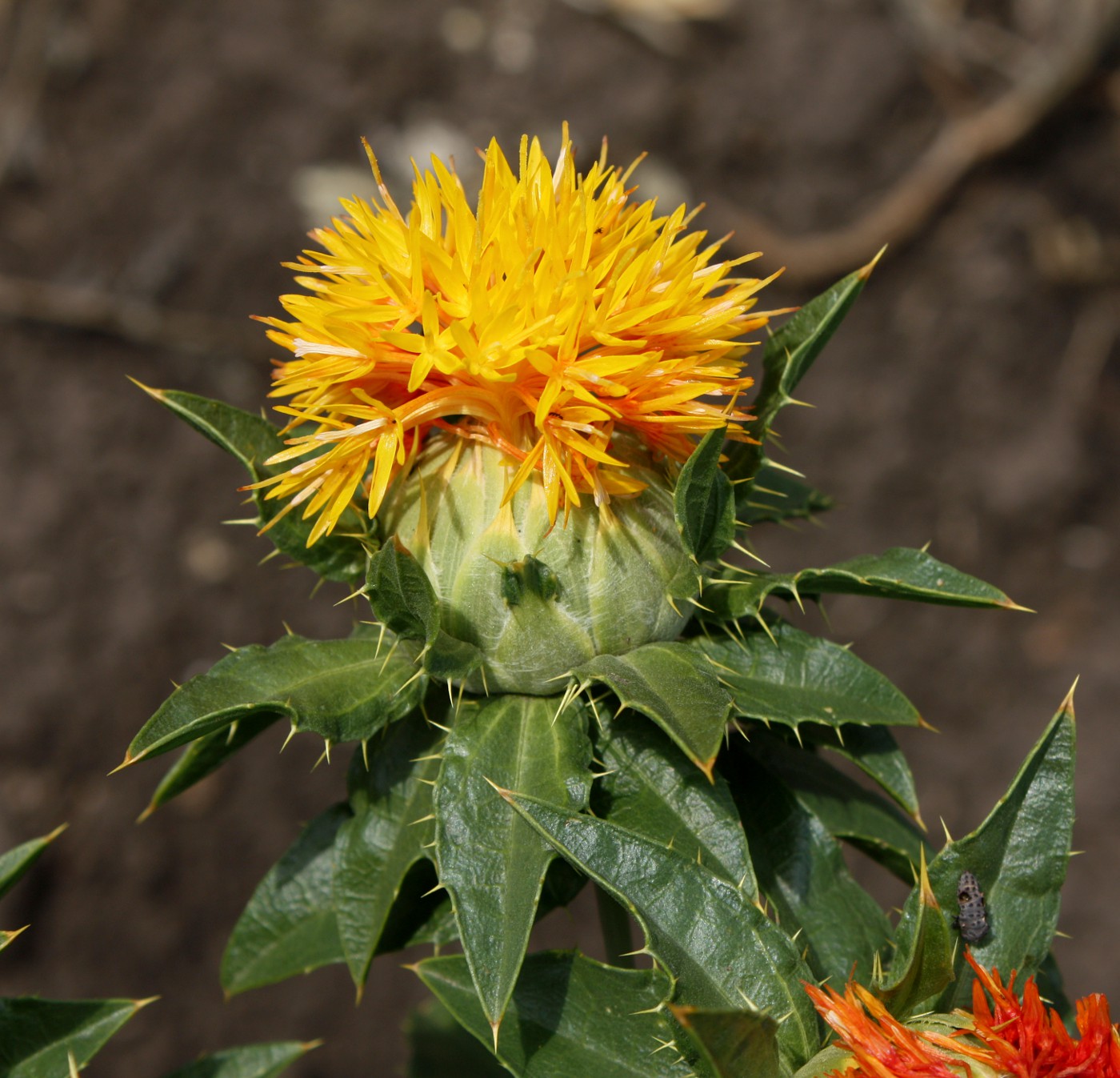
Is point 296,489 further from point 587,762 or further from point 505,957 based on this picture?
point 505,957

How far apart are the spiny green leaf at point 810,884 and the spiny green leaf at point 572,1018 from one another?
9.9 inches

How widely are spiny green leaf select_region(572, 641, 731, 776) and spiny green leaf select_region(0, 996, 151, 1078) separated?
685 millimetres

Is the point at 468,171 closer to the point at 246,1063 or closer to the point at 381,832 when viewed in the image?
the point at 381,832

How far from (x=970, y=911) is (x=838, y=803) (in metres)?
0.28

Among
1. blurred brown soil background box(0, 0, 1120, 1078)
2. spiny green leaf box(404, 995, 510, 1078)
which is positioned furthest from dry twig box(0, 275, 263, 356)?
spiny green leaf box(404, 995, 510, 1078)

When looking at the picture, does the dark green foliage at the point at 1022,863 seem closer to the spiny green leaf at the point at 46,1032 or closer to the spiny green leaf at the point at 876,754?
the spiny green leaf at the point at 876,754

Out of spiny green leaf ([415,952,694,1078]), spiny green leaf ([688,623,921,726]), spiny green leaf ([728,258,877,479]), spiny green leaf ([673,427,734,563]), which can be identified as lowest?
spiny green leaf ([415,952,694,1078])

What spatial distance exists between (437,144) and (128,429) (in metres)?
1.65

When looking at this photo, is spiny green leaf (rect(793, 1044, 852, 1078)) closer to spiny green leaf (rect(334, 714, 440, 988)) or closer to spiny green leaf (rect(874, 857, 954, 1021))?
spiny green leaf (rect(874, 857, 954, 1021))

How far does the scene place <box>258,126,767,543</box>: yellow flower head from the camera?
120cm

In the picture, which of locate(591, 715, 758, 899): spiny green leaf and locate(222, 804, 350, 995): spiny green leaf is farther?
locate(222, 804, 350, 995): spiny green leaf

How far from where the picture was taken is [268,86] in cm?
428

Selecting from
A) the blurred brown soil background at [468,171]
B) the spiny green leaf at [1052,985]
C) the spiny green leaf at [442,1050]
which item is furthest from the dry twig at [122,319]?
the spiny green leaf at [1052,985]

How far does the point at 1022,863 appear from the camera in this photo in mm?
1188
